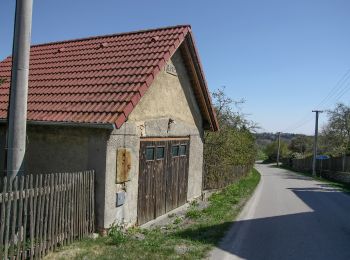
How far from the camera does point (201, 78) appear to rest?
1303 centimetres

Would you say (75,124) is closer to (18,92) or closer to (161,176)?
→ (18,92)

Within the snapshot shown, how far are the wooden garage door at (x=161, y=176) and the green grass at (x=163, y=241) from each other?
0.66 meters

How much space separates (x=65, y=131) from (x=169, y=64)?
3.89 meters

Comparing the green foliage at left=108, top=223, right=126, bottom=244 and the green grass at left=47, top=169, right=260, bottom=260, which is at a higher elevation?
the green foliage at left=108, top=223, right=126, bottom=244

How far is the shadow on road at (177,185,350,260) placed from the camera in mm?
8273

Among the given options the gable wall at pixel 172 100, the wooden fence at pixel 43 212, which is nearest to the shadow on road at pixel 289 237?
the wooden fence at pixel 43 212

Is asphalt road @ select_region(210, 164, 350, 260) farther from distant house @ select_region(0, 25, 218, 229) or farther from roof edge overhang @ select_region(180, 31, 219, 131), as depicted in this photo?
roof edge overhang @ select_region(180, 31, 219, 131)

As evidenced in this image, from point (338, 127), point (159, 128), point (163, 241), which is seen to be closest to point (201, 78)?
point (159, 128)

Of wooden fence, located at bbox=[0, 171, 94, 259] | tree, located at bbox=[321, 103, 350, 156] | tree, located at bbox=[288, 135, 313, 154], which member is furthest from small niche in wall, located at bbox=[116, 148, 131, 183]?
tree, located at bbox=[288, 135, 313, 154]

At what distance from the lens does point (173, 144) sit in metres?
12.0

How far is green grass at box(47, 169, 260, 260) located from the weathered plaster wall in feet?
2.11

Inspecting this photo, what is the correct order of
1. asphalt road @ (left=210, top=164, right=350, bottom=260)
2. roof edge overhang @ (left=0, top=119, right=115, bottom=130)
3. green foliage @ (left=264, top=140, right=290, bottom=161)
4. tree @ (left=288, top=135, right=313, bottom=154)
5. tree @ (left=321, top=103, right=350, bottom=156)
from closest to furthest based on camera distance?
roof edge overhang @ (left=0, top=119, right=115, bottom=130)
asphalt road @ (left=210, top=164, right=350, bottom=260)
tree @ (left=321, top=103, right=350, bottom=156)
tree @ (left=288, top=135, right=313, bottom=154)
green foliage @ (left=264, top=140, right=290, bottom=161)

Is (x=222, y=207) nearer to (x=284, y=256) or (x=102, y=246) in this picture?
(x=284, y=256)

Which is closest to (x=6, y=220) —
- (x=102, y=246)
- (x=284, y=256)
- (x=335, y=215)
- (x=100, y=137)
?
(x=102, y=246)
